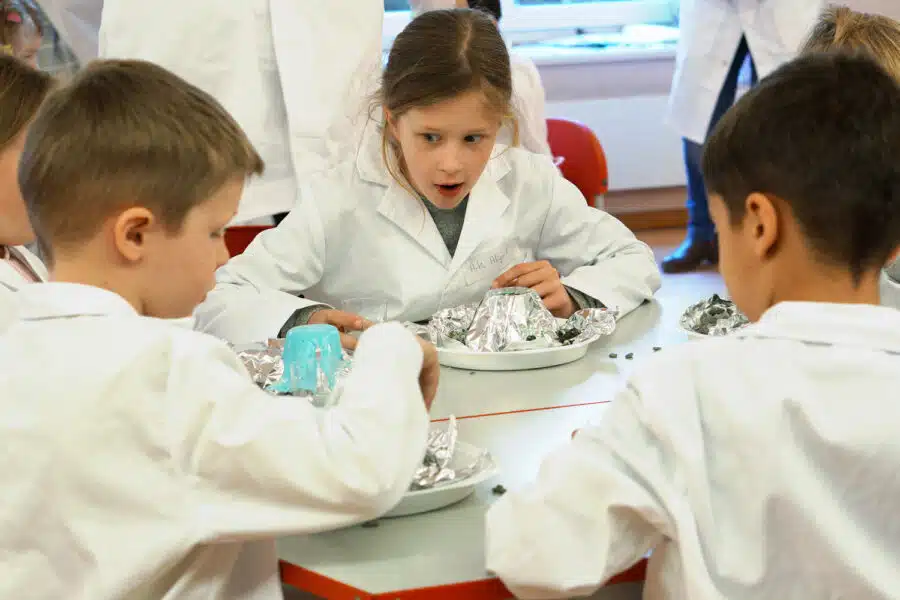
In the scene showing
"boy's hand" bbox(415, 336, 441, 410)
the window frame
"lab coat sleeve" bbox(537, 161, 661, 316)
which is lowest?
the window frame

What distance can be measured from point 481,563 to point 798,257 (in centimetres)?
38

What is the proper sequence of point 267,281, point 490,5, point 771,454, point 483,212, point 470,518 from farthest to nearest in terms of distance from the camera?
point 490,5, point 483,212, point 267,281, point 470,518, point 771,454

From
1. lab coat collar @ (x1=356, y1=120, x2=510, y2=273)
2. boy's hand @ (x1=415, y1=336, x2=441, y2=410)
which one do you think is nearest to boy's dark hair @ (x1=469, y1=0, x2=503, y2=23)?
lab coat collar @ (x1=356, y1=120, x2=510, y2=273)

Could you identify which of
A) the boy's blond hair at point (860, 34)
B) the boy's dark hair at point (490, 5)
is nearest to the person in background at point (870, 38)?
the boy's blond hair at point (860, 34)

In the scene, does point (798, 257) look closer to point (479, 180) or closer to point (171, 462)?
point (171, 462)

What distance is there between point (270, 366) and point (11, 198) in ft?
1.35

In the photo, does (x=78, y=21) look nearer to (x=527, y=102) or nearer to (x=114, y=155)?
(x=527, y=102)

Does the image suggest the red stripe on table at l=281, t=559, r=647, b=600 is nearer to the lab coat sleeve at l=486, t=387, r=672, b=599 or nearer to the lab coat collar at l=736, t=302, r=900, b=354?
the lab coat sleeve at l=486, t=387, r=672, b=599

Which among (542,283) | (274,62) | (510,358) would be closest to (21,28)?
(274,62)

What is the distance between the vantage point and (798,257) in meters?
0.89

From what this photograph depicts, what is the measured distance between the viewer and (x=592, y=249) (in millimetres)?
1786

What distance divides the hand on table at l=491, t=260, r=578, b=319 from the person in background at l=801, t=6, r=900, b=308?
0.45 m

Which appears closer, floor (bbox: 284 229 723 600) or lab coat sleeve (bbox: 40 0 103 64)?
lab coat sleeve (bbox: 40 0 103 64)

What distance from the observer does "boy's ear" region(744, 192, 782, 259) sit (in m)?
0.89
